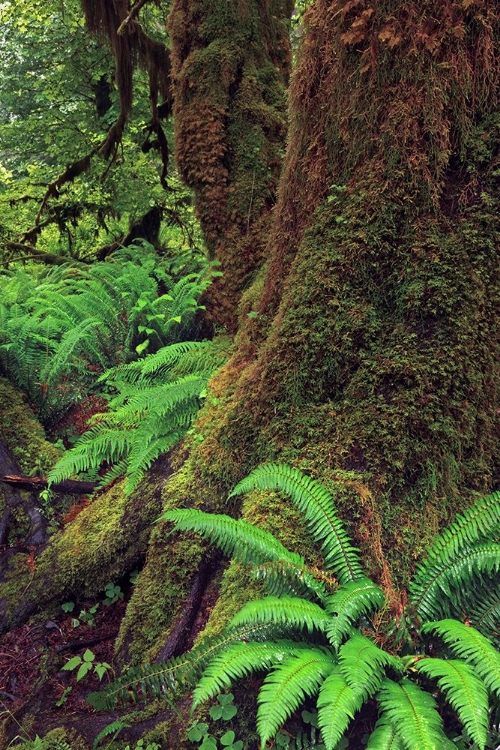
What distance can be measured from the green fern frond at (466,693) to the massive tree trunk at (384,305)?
1.15 ft

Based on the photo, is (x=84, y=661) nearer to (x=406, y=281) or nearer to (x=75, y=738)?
(x=75, y=738)

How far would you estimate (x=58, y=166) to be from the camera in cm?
1080

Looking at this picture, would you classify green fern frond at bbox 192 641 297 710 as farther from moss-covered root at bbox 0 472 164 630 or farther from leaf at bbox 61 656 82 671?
moss-covered root at bbox 0 472 164 630

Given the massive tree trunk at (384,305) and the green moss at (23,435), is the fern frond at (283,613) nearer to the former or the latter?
the massive tree trunk at (384,305)

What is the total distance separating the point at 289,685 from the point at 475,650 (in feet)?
2.15

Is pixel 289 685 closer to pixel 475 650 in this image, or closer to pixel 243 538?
pixel 243 538

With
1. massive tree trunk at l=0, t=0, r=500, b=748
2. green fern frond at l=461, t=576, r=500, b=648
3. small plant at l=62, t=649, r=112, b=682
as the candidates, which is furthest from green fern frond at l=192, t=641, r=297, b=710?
small plant at l=62, t=649, r=112, b=682

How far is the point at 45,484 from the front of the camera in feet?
11.8

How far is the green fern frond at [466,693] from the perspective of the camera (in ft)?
4.96

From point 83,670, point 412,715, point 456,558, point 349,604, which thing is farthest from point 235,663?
point 83,670

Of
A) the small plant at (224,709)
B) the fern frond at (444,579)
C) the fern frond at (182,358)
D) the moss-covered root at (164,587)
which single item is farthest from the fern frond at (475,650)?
the fern frond at (182,358)

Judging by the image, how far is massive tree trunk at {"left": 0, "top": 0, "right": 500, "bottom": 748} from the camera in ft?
7.36

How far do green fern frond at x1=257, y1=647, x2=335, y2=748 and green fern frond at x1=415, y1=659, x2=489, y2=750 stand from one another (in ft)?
1.16

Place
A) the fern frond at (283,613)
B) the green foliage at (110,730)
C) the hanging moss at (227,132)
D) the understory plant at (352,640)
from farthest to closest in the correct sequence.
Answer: the hanging moss at (227,132) → the green foliage at (110,730) → the fern frond at (283,613) → the understory plant at (352,640)
